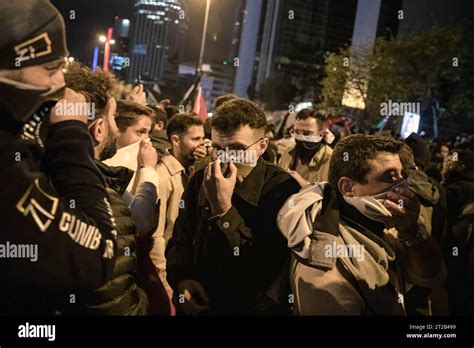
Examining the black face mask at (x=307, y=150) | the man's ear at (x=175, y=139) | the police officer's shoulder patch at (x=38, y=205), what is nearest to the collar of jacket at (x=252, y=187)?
the police officer's shoulder patch at (x=38, y=205)

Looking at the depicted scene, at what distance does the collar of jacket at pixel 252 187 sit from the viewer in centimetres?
246

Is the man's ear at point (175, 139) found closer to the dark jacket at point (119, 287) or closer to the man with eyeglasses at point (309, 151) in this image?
the man with eyeglasses at point (309, 151)

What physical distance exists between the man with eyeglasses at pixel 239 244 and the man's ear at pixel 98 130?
54 cm

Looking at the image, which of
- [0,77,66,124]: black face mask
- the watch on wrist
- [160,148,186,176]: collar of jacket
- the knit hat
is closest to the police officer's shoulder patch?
[0,77,66,124]: black face mask

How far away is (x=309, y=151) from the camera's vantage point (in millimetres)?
4691

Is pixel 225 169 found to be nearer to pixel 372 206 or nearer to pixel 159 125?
pixel 372 206

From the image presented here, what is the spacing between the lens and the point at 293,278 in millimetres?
2307

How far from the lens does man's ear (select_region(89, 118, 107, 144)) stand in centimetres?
196

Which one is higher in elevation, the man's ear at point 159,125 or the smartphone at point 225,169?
the smartphone at point 225,169

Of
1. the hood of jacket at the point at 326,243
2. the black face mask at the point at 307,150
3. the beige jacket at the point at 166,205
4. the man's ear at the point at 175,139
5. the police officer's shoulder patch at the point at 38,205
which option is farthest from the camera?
the black face mask at the point at 307,150

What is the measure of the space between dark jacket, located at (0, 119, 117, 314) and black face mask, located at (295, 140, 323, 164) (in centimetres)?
330

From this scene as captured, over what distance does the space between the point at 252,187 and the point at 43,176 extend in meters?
1.21

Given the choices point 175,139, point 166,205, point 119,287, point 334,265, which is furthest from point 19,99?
point 175,139

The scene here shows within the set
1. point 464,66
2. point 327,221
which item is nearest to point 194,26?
point 327,221
